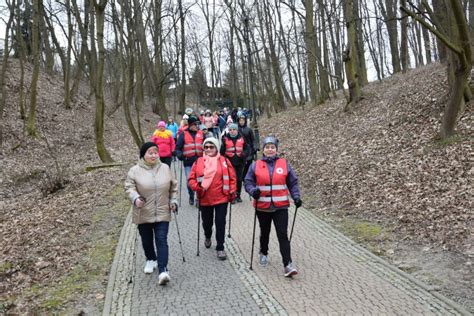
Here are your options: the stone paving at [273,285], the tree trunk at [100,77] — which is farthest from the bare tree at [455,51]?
the tree trunk at [100,77]

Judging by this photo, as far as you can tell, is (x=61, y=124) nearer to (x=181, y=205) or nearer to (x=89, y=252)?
(x=181, y=205)

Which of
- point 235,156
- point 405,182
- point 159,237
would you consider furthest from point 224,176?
point 405,182

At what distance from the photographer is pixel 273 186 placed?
6363 mm

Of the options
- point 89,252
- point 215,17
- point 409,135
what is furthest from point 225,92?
point 89,252

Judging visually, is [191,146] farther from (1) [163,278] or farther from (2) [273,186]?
(1) [163,278]

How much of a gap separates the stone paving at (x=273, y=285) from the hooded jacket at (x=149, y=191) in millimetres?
956

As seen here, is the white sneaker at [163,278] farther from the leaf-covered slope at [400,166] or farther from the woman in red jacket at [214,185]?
the leaf-covered slope at [400,166]

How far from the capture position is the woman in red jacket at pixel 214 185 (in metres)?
7.07

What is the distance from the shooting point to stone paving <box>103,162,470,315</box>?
5355mm

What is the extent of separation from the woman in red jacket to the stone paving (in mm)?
654

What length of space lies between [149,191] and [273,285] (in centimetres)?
210

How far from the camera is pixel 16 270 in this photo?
7582 millimetres

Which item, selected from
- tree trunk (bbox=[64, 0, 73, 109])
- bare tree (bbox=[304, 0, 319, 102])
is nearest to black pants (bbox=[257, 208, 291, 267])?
bare tree (bbox=[304, 0, 319, 102])

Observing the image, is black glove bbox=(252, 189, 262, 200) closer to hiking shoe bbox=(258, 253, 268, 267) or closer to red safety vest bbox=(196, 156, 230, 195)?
red safety vest bbox=(196, 156, 230, 195)
